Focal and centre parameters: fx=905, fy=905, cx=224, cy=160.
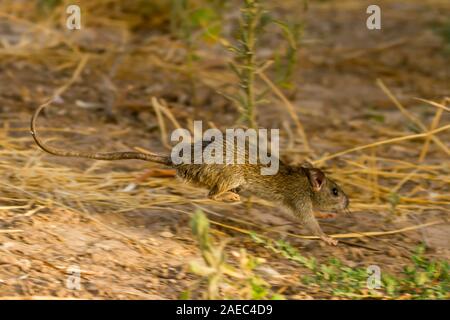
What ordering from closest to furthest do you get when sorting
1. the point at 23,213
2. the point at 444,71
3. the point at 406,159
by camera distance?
the point at 23,213 < the point at 406,159 < the point at 444,71

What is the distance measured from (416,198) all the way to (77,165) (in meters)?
1.88

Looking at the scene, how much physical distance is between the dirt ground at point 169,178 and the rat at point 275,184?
0.45 ft

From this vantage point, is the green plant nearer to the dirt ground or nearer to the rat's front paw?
the dirt ground

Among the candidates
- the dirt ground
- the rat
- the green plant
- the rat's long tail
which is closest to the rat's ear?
the rat

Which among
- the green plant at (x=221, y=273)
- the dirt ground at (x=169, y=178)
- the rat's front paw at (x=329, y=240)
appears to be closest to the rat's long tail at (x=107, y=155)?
the dirt ground at (x=169, y=178)

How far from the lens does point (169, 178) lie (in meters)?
4.97

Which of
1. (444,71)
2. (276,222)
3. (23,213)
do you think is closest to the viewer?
(23,213)

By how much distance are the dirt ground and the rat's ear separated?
248mm

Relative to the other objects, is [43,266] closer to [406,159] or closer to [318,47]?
[406,159]

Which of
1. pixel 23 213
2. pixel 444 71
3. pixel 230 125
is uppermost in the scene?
pixel 444 71

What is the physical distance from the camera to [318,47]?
25.7 ft

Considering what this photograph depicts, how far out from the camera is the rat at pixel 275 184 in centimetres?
431

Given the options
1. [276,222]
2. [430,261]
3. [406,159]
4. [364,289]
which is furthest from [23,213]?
[406,159]

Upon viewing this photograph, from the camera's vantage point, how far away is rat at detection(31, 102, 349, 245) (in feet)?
14.1
